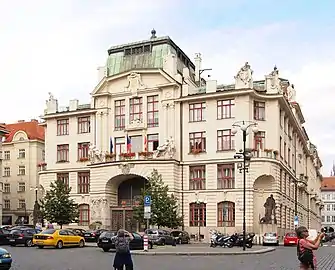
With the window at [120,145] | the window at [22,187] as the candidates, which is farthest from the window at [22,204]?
the window at [120,145]

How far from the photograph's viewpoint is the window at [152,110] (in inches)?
2657

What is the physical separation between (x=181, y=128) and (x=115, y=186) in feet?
32.2

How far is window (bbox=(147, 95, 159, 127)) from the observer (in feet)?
221

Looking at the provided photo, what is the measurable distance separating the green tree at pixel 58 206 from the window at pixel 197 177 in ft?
42.6

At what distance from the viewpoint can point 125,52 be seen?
7150 centimetres

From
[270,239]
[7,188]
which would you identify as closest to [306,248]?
[270,239]

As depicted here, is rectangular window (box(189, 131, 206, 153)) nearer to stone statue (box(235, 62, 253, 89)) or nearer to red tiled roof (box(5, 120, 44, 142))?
stone statue (box(235, 62, 253, 89))

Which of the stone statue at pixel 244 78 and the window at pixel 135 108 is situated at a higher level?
the stone statue at pixel 244 78

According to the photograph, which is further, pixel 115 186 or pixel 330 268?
pixel 115 186

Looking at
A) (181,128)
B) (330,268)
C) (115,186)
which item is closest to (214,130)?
(181,128)

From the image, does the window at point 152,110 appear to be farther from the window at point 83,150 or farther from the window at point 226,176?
the window at point 226,176

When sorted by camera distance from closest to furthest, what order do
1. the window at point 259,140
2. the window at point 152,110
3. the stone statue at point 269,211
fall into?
the stone statue at point 269,211 < the window at point 259,140 < the window at point 152,110

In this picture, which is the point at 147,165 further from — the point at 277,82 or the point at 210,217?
the point at 277,82

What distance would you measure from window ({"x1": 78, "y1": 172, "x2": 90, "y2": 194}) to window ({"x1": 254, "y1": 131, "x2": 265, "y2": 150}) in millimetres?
19942
